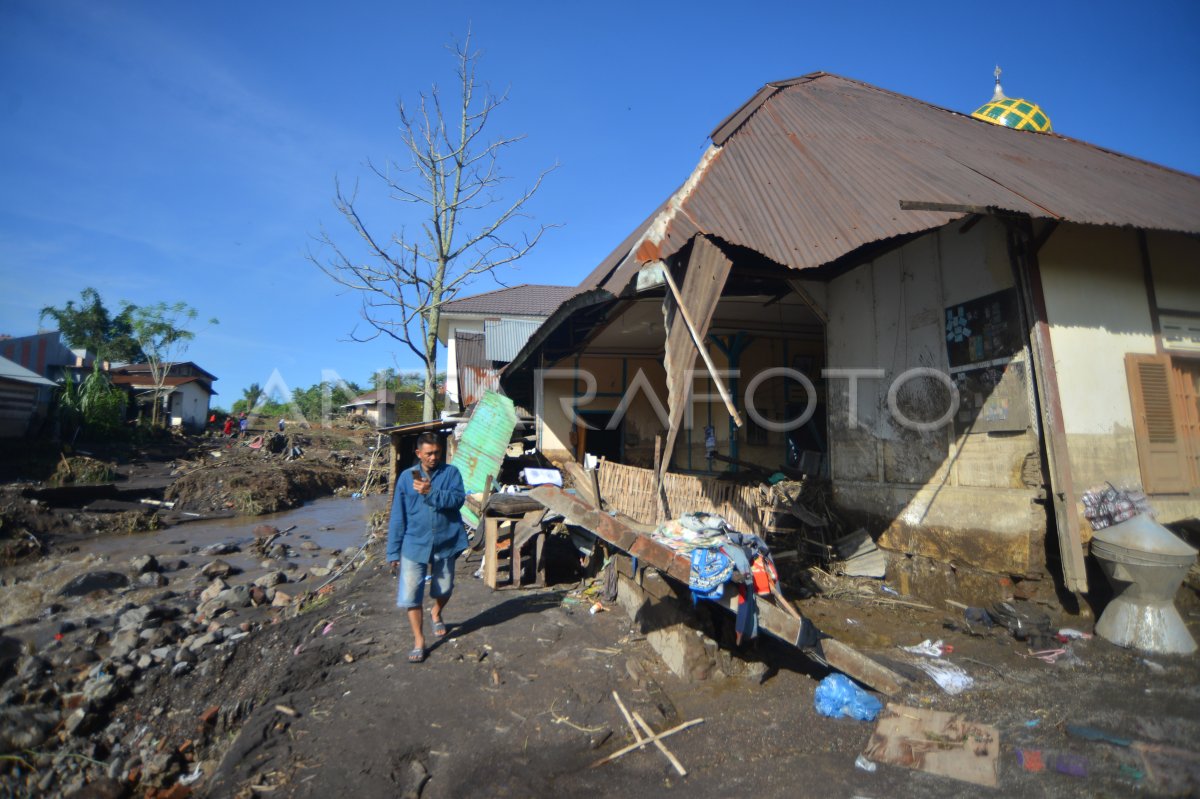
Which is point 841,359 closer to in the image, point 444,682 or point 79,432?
point 444,682

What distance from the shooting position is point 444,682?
4.16 meters

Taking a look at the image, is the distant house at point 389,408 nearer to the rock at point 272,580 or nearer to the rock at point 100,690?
the rock at point 272,580

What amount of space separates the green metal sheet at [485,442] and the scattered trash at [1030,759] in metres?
7.84

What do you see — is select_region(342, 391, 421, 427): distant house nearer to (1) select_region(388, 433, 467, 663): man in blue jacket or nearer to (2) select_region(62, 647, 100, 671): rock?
(2) select_region(62, 647, 100, 671): rock

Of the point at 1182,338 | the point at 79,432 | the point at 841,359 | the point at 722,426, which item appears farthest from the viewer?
the point at 79,432

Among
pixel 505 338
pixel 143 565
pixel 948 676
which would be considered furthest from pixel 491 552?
pixel 505 338

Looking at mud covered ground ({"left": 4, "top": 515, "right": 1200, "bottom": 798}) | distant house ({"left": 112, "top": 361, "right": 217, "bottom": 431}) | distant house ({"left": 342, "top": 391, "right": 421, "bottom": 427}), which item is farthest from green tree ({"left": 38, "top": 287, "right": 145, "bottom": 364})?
mud covered ground ({"left": 4, "top": 515, "right": 1200, "bottom": 798})

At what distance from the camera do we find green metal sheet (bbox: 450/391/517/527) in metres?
9.71

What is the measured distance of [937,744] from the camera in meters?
3.07

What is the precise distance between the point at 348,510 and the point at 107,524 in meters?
5.98

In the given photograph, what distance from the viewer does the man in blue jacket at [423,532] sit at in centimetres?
459

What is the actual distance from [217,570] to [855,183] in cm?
1194

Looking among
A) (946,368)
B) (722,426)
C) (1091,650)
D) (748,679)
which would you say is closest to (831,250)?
(946,368)

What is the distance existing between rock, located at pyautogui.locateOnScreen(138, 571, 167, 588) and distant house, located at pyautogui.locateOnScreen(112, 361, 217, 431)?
2630 cm
